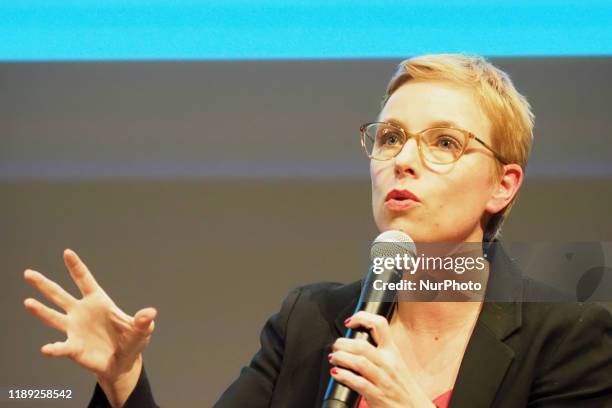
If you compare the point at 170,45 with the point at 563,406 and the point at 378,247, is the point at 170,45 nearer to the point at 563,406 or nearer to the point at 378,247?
the point at 378,247

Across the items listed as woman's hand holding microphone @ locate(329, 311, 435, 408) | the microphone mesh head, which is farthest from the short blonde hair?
woman's hand holding microphone @ locate(329, 311, 435, 408)

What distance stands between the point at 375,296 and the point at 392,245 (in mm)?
165

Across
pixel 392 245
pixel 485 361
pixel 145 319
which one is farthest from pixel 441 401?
pixel 145 319

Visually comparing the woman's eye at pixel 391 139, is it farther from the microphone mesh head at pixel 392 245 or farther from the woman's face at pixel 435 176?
the microphone mesh head at pixel 392 245

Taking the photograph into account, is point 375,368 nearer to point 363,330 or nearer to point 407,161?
point 363,330

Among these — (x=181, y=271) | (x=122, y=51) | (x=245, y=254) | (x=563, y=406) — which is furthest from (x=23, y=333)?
(x=563, y=406)

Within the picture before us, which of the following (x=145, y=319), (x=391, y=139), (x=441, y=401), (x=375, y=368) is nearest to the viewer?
(x=375, y=368)

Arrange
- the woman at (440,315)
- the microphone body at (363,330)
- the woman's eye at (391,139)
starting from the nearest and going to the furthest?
the microphone body at (363,330), the woman at (440,315), the woman's eye at (391,139)

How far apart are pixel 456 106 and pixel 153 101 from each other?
41.1 inches

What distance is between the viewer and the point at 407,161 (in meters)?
1.59

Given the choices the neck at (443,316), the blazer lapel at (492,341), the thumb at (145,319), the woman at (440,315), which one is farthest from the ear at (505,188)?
the thumb at (145,319)

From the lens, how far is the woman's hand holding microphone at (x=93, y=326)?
139 centimetres

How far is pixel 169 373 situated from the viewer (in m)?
2.26

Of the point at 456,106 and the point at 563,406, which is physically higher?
the point at 456,106
